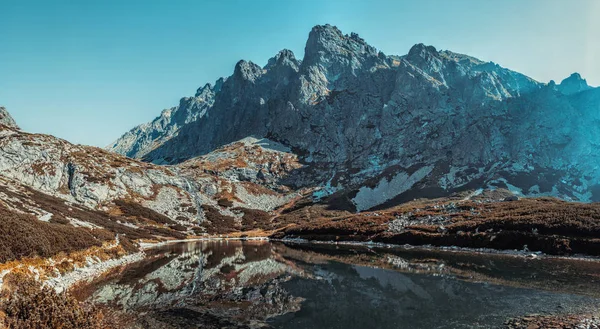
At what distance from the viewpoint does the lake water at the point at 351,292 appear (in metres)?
23.8

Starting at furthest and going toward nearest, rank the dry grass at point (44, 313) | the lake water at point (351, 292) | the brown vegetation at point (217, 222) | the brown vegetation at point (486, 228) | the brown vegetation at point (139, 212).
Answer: the brown vegetation at point (217, 222) → the brown vegetation at point (139, 212) → the brown vegetation at point (486, 228) → the lake water at point (351, 292) → the dry grass at point (44, 313)

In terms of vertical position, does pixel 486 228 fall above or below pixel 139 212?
above

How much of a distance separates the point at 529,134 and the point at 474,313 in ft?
704

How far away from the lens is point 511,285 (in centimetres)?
3334

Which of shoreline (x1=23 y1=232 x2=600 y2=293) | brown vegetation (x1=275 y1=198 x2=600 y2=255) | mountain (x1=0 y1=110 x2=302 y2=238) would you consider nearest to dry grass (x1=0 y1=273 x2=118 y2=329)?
shoreline (x1=23 y1=232 x2=600 y2=293)

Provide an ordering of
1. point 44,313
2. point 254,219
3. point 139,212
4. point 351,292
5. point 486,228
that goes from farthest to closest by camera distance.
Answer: point 254,219 → point 139,212 → point 486,228 → point 351,292 → point 44,313

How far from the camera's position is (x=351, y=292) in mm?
32250

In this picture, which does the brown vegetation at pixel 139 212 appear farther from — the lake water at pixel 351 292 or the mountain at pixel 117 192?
the lake water at pixel 351 292

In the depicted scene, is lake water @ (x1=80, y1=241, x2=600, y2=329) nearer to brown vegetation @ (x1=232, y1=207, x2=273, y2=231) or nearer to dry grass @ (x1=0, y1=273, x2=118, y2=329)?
dry grass @ (x1=0, y1=273, x2=118, y2=329)

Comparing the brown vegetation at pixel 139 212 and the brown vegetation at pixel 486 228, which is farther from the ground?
the brown vegetation at pixel 486 228

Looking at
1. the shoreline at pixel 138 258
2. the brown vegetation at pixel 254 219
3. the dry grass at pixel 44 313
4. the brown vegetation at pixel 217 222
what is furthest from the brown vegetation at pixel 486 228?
the dry grass at pixel 44 313

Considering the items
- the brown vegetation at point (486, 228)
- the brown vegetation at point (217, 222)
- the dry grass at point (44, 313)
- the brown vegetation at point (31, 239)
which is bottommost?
the brown vegetation at point (217, 222)

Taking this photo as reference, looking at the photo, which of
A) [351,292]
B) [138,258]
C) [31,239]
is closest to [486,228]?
[351,292]

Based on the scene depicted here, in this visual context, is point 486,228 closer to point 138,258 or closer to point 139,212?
point 138,258
